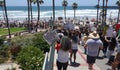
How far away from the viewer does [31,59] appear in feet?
42.4

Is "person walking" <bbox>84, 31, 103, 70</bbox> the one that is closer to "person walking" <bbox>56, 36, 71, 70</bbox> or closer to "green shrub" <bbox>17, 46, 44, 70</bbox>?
"person walking" <bbox>56, 36, 71, 70</bbox>

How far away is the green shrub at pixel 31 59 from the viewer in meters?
12.6

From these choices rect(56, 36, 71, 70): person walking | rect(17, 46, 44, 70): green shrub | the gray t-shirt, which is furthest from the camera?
rect(17, 46, 44, 70): green shrub

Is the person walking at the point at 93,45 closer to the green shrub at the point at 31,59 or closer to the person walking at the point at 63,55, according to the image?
the person walking at the point at 63,55

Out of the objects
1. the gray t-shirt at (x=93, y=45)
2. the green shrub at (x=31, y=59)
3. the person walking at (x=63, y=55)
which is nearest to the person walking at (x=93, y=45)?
the gray t-shirt at (x=93, y=45)

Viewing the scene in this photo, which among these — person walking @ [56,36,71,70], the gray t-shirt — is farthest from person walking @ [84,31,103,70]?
person walking @ [56,36,71,70]

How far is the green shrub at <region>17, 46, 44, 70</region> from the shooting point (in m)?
12.6

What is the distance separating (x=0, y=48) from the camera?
2184cm

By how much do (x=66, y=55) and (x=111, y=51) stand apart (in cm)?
495

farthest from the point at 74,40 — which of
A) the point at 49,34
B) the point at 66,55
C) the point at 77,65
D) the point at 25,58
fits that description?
the point at 49,34

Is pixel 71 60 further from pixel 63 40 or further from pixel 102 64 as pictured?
pixel 63 40

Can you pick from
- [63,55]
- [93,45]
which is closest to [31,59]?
[63,55]

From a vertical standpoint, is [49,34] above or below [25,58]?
above

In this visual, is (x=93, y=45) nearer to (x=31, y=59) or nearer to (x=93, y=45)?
(x=93, y=45)
